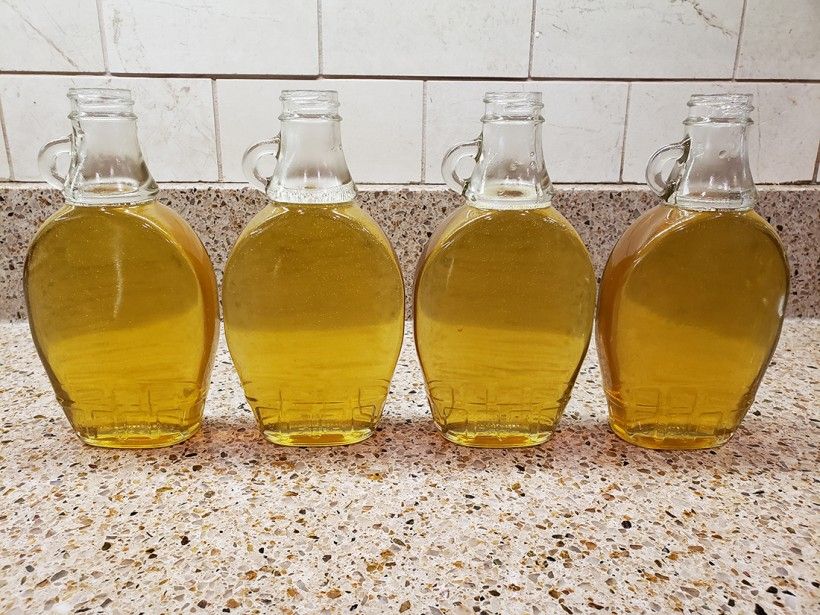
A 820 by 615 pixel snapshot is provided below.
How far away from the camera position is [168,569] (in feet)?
1.20

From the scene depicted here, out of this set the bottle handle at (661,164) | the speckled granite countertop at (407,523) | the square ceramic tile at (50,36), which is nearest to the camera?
the speckled granite countertop at (407,523)

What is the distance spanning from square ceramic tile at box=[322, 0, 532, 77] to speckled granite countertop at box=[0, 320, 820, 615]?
1.10 ft

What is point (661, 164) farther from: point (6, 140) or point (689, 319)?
point (6, 140)

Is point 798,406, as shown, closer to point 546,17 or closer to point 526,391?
point 526,391

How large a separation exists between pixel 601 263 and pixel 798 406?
23cm

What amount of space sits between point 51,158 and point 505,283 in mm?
317

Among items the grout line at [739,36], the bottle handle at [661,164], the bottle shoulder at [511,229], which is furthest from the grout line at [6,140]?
the grout line at [739,36]

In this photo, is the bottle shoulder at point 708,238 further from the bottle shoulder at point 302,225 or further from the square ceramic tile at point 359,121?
the square ceramic tile at point 359,121

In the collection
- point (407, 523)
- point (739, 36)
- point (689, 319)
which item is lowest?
point (407, 523)

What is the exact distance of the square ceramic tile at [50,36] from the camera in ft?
2.06

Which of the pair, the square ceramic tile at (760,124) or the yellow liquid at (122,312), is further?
the square ceramic tile at (760,124)

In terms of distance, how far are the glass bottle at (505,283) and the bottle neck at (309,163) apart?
77 millimetres

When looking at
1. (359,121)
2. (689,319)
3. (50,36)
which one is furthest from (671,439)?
(50,36)

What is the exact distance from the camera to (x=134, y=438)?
0.48 metres
